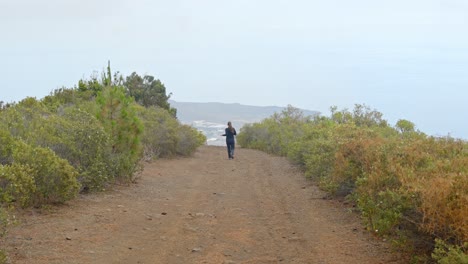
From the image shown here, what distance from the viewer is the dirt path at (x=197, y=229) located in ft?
27.7

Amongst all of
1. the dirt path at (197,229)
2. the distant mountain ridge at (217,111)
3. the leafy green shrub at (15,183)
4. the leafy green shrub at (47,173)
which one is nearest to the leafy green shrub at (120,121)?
the dirt path at (197,229)

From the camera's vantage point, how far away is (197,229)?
10.4 meters

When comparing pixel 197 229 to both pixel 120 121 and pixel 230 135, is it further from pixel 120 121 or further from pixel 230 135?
pixel 230 135

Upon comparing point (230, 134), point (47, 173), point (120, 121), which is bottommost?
point (47, 173)

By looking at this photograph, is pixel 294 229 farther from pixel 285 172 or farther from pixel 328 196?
pixel 285 172

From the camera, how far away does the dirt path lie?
845 cm

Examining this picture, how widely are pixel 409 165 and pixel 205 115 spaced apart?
85880 mm

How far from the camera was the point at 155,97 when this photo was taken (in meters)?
45.1

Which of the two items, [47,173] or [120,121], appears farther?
[120,121]

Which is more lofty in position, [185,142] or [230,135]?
[230,135]

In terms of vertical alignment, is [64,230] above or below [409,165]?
below

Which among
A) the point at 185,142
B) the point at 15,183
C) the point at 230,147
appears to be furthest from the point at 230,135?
the point at 15,183

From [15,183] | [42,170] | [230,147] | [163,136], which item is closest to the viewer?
[15,183]

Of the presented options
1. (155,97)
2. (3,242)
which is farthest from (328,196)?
(155,97)
